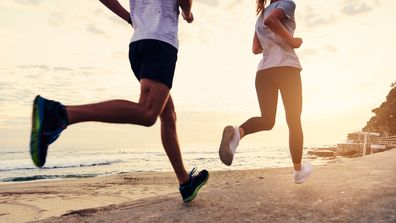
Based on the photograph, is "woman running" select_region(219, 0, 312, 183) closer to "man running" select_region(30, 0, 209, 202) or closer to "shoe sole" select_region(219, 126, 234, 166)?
"shoe sole" select_region(219, 126, 234, 166)

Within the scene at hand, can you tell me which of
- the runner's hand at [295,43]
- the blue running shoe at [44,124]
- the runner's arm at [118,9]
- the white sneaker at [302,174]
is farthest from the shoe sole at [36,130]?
the white sneaker at [302,174]

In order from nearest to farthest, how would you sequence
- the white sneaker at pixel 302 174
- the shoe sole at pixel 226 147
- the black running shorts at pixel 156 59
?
the black running shorts at pixel 156 59 < the shoe sole at pixel 226 147 < the white sneaker at pixel 302 174

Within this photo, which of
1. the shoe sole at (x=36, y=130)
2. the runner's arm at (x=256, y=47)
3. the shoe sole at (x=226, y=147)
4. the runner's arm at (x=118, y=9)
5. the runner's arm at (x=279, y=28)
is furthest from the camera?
the runner's arm at (x=256, y=47)

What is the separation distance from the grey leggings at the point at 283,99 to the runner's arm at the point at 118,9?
1.51m

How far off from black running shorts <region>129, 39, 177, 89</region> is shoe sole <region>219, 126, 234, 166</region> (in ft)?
3.28

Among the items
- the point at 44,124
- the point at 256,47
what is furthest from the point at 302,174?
the point at 44,124

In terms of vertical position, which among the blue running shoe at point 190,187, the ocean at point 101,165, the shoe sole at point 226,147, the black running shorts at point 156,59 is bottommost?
the ocean at point 101,165

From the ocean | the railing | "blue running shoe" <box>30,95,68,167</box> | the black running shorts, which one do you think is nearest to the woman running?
the black running shorts

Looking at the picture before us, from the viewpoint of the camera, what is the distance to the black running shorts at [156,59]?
2.31m

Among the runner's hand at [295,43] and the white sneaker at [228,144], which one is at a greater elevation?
the runner's hand at [295,43]

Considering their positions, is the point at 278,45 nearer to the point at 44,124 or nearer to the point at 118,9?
the point at 118,9

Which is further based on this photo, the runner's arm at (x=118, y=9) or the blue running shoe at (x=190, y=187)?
the blue running shoe at (x=190, y=187)

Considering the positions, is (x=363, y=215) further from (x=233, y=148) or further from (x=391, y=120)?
(x=391, y=120)

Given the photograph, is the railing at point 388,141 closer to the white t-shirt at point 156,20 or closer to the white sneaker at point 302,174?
the white sneaker at point 302,174
